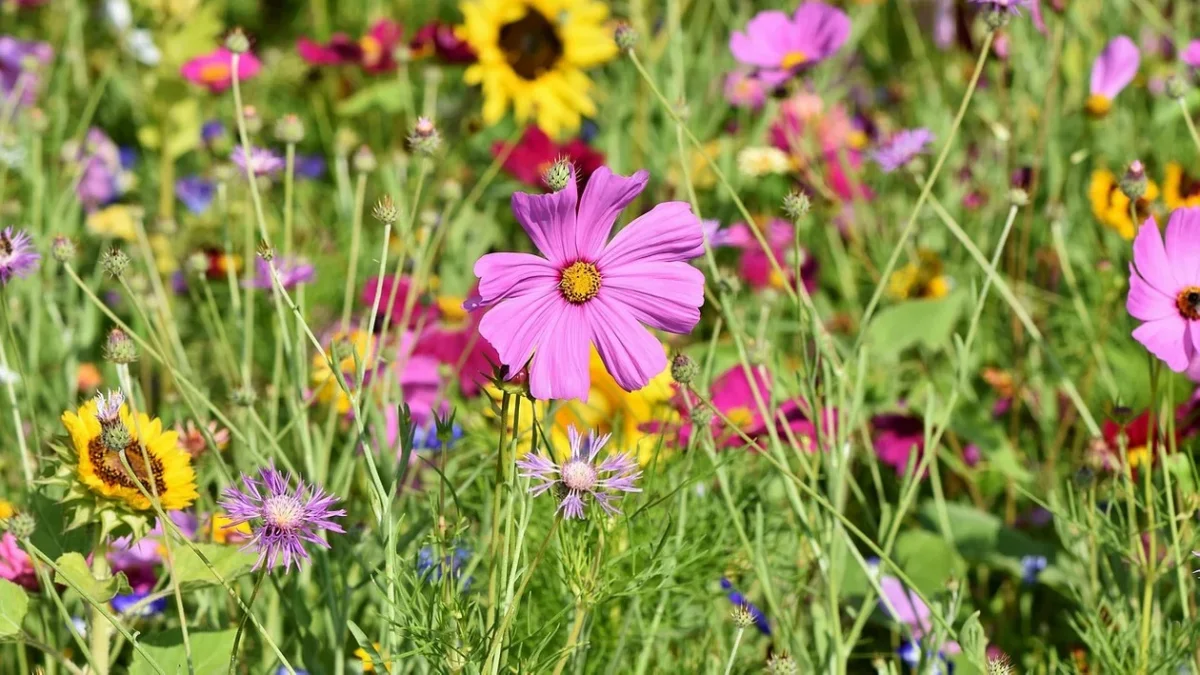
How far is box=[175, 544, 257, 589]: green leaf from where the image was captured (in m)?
0.79

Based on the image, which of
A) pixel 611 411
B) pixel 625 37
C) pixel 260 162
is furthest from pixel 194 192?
pixel 625 37

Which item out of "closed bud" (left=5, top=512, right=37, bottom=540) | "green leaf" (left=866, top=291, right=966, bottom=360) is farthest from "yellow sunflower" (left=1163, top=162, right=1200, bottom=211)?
"closed bud" (left=5, top=512, right=37, bottom=540)

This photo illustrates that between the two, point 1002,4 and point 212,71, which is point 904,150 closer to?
point 1002,4

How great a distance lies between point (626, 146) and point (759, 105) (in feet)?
0.77

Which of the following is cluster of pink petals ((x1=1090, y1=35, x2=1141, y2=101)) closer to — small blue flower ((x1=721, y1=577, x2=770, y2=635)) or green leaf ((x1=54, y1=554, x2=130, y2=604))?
small blue flower ((x1=721, y1=577, x2=770, y2=635))

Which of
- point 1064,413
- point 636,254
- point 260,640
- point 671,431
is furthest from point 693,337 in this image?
point 636,254

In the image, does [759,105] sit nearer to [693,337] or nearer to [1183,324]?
[693,337]

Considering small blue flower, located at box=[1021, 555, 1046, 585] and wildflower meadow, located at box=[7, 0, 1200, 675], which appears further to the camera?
small blue flower, located at box=[1021, 555, 1046, 585]

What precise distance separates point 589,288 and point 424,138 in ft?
0.51

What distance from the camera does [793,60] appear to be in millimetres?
1277

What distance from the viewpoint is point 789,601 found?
1.05 m

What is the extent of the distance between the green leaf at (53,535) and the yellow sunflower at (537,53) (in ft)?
2.90

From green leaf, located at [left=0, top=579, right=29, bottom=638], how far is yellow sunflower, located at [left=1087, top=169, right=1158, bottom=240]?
1031 mm

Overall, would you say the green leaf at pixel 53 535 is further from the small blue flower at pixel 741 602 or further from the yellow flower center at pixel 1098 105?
the yellow flower center at pixel 1098 105
